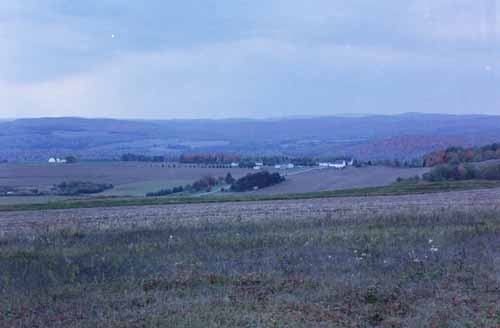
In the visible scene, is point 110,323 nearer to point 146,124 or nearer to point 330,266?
point 330,266

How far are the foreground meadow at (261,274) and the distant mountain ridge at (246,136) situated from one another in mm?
40878

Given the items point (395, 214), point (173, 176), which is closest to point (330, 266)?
point (395, 214)

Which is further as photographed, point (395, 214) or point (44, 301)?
point (395, 214)

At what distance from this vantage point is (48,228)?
2031 cm

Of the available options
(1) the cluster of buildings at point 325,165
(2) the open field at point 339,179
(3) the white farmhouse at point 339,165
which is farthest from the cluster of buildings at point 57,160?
(3) the white farmhouse at point 339,165

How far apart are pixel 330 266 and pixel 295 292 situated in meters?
1.96

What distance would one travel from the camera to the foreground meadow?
9.18 metres

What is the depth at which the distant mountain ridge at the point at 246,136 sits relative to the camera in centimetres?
6475

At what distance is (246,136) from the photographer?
92000mm

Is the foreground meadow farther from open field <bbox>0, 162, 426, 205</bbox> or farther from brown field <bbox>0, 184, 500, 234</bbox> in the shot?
open field <bbox>0, 162, 426, 205</bbox>

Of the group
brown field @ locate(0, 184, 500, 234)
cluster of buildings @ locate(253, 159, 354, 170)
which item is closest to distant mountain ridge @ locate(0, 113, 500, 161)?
cluster of buildings @ locate(253, 159, 354, 170)

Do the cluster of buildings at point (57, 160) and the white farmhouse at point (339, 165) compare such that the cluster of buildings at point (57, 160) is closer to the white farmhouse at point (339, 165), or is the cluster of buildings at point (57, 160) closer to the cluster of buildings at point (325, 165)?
the cluster of buildings at point (325, 165)

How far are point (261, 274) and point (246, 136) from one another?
80520 mm

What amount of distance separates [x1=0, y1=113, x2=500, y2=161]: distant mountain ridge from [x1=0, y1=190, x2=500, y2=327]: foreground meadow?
4088 cm
